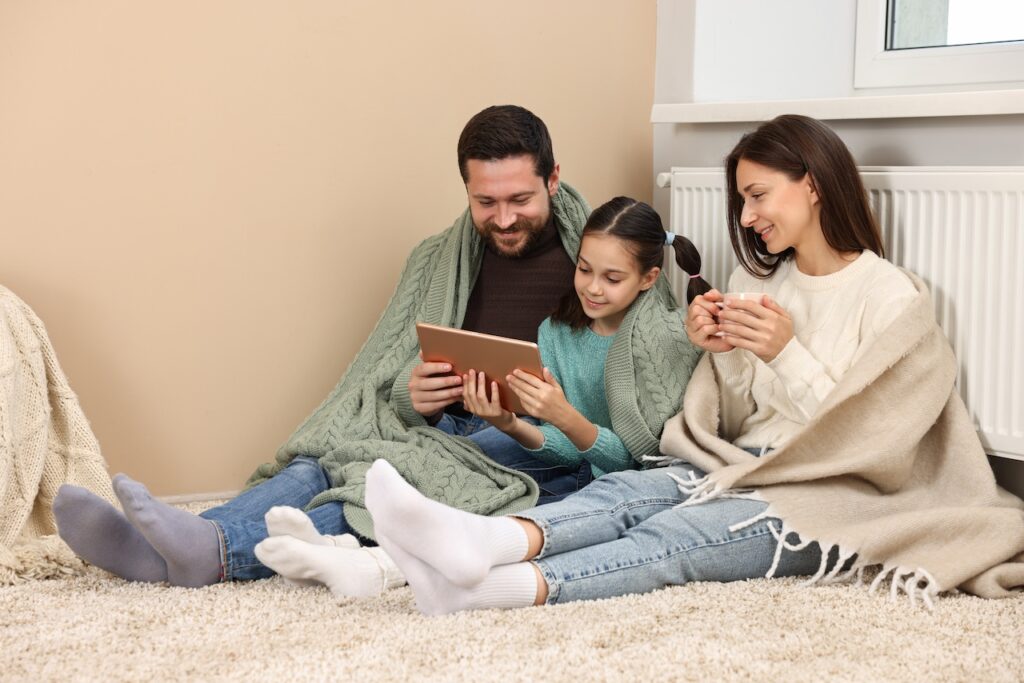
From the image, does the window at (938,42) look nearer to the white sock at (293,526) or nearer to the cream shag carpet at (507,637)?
the cream shag carpet at (507,637)

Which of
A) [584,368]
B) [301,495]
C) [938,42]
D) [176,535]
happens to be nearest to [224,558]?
[176,535]

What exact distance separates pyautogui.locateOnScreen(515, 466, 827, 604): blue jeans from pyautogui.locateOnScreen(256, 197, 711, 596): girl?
167mm

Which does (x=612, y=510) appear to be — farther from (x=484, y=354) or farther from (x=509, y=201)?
(x=509, y=201)

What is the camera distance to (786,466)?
1.73 meters

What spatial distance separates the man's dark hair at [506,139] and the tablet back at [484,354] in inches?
14.3

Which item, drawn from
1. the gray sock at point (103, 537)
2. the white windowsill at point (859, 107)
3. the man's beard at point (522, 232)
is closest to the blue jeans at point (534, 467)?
the man's beard at point (522, 232)

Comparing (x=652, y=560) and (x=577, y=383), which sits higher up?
(x=577, y=383)

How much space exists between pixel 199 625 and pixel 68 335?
2.75 ft

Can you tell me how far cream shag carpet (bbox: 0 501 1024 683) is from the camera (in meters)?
1.31

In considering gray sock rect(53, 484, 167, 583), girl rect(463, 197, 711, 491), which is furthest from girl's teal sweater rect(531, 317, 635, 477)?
gray sock rect(53, 484, 167, 583)

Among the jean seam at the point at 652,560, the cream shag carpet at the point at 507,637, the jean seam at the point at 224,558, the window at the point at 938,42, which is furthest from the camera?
the window at the point at 938,42

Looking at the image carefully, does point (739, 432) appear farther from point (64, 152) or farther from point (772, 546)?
point (64, 152)

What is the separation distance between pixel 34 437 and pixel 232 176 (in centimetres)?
63

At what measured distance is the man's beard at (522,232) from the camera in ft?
6.89
